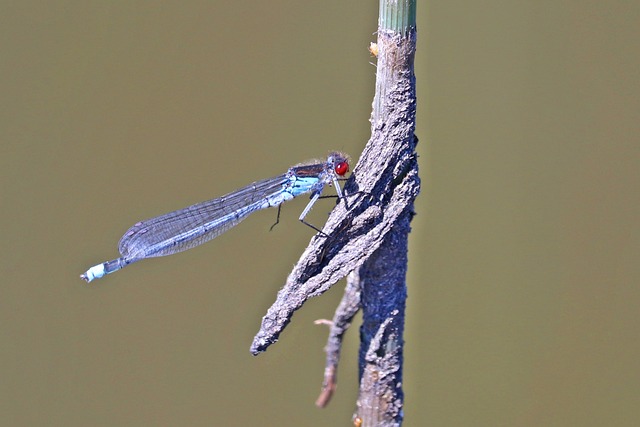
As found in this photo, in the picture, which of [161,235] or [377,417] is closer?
[377,417]

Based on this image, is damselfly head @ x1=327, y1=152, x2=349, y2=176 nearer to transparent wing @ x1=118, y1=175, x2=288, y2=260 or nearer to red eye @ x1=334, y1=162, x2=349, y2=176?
red eye @ x1=334, y1=162, x2=349, y2=176

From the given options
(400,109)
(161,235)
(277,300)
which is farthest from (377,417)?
(161,235)

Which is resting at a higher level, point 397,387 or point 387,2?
point 387,2

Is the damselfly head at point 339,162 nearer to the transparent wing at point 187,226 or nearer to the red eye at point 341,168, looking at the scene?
the red eye at point 341,168

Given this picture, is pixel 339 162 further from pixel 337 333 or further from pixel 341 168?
pixel 337 333

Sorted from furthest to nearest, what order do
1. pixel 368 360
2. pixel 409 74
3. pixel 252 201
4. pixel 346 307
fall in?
pixel 252 201, pixel 346 307, pixel 368 360, pixel 409 74

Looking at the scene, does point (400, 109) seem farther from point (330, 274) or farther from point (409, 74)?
point (330, 274)
